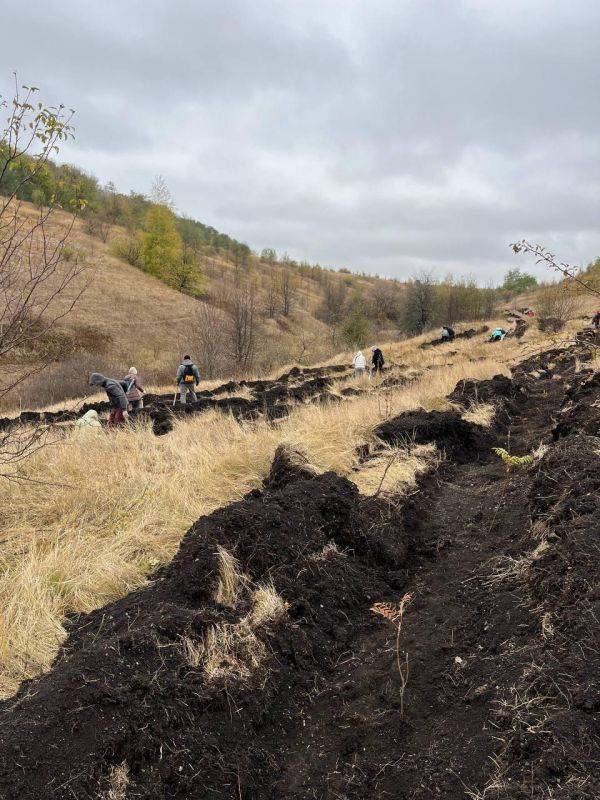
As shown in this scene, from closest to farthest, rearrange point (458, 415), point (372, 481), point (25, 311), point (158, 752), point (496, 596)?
point (158, 752)
point (496, 596)
point (25, 311)
point (372, 481)
point (458, 415)

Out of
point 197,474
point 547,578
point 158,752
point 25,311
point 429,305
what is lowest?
point 158,752

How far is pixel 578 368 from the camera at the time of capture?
12.0 m

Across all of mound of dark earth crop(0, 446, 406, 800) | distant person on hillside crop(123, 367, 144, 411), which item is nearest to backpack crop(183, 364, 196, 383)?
distant person on hillside crop(123, 367, 144, 411)

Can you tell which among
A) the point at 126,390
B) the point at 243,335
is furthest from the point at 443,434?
the point at 243,335

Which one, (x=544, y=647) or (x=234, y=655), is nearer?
(x=544, y=647)

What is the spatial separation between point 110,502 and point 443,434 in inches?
175

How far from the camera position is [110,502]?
522 cm

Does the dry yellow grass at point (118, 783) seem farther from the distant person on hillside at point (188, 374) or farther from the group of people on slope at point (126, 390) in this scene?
the distant person on hillside at point (188, 374)

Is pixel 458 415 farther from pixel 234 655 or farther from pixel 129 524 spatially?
pixel 234 655

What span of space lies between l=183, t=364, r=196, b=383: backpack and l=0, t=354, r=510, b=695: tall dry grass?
7.66m

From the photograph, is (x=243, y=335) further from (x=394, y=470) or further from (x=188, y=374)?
(x=394, y=470)

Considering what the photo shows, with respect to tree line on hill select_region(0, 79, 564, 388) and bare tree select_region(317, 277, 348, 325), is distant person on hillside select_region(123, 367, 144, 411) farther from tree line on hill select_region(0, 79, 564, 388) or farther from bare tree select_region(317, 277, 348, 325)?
bare tree select_region(317, 277, 348, 325)

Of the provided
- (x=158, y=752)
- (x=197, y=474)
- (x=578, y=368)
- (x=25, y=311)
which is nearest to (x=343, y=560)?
(x=158, y=752)

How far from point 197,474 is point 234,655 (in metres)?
2.98
